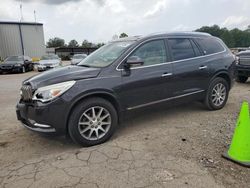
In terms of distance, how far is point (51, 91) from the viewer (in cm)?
336

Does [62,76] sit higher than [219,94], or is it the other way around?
[62,76]

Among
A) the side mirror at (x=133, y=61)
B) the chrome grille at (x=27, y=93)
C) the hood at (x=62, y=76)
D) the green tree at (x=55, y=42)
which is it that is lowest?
the chrome grille at (x=27, y=93)

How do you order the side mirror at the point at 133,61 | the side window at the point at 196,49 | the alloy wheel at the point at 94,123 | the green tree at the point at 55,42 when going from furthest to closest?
the green tree at the point at 55,42 < the side window at the point at 196,49 < the side mirror at the point at 133,61 < the alloy wheel at the point at 94,123

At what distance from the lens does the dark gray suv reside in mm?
3402

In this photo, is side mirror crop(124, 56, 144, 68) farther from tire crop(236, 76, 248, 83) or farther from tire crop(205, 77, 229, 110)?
tire crop(236, 76, 248, 83)

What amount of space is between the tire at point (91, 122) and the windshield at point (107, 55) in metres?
A: 0.75

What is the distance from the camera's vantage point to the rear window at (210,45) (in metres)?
5.10

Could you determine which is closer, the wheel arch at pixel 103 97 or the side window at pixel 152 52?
the wheel arch at pixel 103 97

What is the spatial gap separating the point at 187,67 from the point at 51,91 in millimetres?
2757

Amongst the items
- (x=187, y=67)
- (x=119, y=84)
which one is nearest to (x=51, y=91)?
(x=119, y=84)

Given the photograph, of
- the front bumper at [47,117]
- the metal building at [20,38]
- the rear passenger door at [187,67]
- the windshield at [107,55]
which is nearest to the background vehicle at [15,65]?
the metal building at [20,38]

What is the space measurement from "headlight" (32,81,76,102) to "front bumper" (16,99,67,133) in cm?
8

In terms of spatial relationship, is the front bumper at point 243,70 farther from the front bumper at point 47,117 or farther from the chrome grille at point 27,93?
the chrome grille at point 27,93

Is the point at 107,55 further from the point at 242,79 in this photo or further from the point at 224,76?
the point at 242,79
